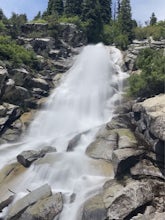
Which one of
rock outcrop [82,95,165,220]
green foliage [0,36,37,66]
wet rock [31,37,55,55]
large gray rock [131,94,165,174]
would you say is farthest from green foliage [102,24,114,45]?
large gray rock [131,94,165,174]

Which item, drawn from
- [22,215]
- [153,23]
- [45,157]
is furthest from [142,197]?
[153,23]

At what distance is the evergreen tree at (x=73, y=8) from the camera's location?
78.6 metres

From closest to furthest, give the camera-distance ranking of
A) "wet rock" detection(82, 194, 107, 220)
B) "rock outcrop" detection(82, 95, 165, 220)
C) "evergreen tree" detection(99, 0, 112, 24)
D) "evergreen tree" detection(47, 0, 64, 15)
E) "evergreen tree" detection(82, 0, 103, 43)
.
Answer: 1. "rock outcrop" detection(82, 95, 165, 220)
2. "wet rock" detection(82, 194, 107, 220)
3. "evergreen tree" detection(82, 0, 103, 43)
4. "evergreen tree" detection(99, 0, 112, 24)
5. "evergreen tree" detection(47, 0, 64, 15)

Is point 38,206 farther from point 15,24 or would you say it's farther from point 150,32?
point 150,32

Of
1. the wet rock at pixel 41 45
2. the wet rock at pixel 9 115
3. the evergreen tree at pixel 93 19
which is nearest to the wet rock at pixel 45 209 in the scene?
the wet rock at pixel 9 115

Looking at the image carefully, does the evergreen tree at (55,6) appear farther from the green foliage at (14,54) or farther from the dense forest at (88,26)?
the green foliage at (14,54)

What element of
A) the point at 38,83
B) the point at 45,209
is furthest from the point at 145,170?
the point at 38,83

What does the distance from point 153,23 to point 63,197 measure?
64.0 meters

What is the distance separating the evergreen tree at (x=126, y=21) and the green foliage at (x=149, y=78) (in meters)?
31.1

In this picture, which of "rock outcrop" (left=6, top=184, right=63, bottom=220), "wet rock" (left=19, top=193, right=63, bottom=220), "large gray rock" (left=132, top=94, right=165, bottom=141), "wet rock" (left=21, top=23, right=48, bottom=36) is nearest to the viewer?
"wet rock" (left=19, top=193, right=63, bottom=220)

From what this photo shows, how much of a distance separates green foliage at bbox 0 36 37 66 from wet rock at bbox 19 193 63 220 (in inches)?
1083

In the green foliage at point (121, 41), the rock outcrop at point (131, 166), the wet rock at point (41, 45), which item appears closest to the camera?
the rock outcrop at point (131, 166)

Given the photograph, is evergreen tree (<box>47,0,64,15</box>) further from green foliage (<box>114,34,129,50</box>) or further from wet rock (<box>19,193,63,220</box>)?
wet rock (<box>19,193,63,220</box>)

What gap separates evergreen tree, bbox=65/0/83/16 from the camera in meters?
78.6
